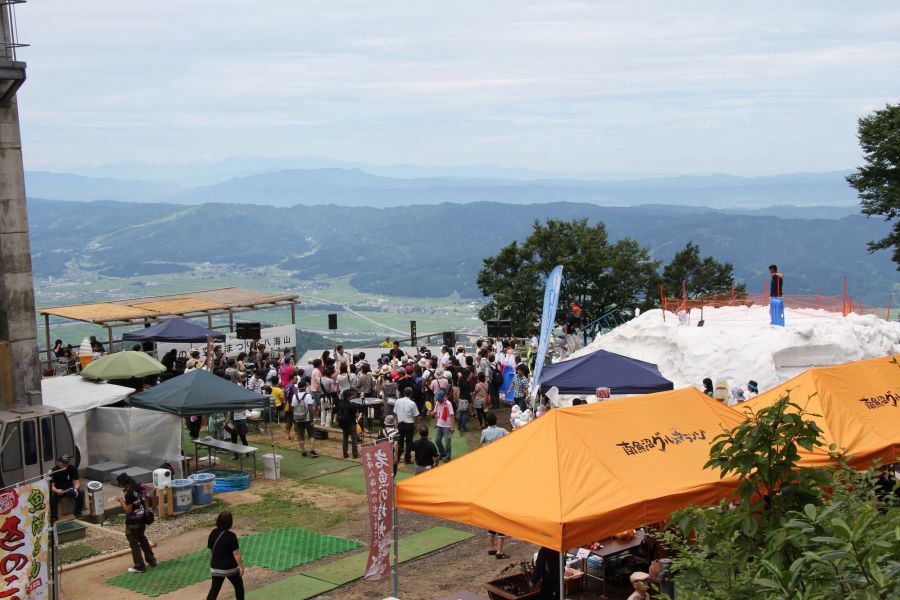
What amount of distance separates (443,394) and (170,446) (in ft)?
16.4

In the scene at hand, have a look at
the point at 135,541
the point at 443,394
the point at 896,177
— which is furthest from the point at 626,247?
the point at 135,541

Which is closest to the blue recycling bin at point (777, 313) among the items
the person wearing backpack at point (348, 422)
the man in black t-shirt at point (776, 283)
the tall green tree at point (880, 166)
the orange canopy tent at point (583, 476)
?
the man in black t-shirt at point (776, 283)

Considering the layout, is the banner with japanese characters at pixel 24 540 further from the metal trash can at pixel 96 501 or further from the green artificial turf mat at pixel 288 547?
the metal trash can at pixel 96 501

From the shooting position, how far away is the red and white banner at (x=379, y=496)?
1047 centimetres

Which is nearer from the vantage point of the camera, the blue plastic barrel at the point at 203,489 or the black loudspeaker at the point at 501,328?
the blue plastic barrel at the point at 203,489

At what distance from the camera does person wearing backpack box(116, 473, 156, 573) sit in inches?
466

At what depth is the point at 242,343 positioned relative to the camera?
26453 mm

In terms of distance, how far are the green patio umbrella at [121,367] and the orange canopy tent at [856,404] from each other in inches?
503

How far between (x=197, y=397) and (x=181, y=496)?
1868 millimetres

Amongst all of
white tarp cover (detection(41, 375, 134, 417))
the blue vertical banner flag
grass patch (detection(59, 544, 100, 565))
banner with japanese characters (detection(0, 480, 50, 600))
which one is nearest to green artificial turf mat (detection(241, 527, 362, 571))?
grass patch (detection(59, 544, 100, 565))

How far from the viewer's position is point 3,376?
1620 centimetres

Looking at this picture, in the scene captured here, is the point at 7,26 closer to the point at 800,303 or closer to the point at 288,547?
the point at 288,547

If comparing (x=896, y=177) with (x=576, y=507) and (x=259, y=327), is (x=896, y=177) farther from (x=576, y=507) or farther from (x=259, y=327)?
(x=576, y=507)

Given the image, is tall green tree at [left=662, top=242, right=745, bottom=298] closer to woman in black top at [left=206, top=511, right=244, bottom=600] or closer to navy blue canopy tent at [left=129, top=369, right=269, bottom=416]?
navy blue canopy tent at [left=129, top=369, right=269, bottom=416]
